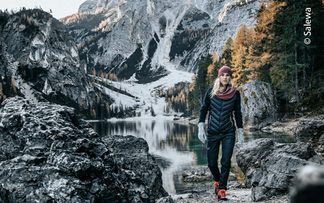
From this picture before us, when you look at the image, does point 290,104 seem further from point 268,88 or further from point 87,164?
point 87,164

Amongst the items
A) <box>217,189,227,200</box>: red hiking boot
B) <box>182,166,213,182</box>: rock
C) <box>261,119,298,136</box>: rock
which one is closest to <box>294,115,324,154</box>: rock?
<box>182,166,213,182</box>: rock

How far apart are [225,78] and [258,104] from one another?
43.6 metres

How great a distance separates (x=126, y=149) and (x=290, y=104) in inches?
1580

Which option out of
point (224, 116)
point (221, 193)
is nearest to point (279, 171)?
point (221, 193)

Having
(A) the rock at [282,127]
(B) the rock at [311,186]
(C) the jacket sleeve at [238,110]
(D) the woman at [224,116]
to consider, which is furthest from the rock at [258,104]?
(B) the rock at [311,186]

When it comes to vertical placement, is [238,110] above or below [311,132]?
above

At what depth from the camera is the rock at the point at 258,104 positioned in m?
51.5

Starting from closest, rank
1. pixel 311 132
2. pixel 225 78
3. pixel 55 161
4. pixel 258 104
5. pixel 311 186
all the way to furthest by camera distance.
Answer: pixel 311 186 < pixel 55 161 < pixel 225 78 < pixel 311 132 < pixel 258 104

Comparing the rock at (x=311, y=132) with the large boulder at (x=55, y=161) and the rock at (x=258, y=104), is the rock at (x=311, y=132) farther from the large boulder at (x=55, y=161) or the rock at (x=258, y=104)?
the rock at (x=258, y=104)

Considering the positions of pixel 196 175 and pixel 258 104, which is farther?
pixel 258 104

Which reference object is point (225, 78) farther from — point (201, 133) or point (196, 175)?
point (196, 175)

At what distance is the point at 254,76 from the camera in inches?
2435

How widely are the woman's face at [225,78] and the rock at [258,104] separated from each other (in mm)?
42041

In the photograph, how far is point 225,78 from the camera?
31.6 feet
